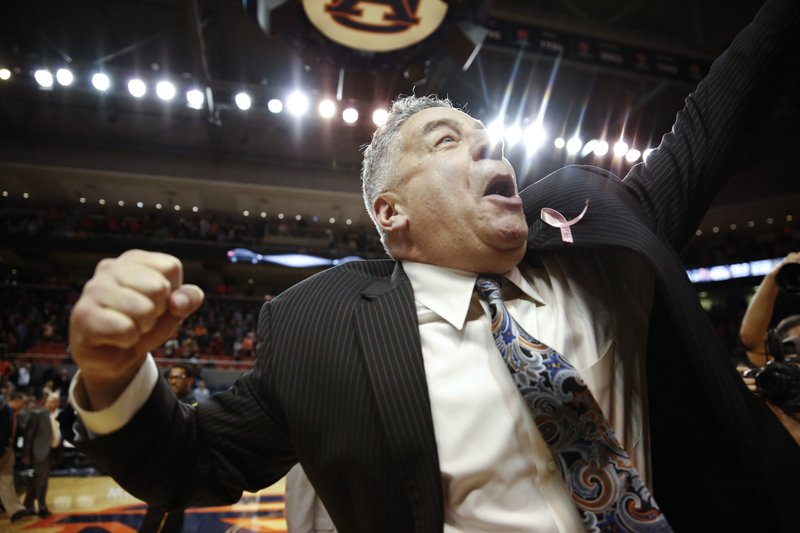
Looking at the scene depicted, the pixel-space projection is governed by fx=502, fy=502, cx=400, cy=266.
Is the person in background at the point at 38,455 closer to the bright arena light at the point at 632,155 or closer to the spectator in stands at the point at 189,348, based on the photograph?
the spectator in stands at the point at 189,348

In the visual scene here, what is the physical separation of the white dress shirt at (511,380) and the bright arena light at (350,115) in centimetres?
914

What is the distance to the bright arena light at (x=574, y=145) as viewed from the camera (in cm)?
1094

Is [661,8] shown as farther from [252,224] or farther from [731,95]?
[252,224]

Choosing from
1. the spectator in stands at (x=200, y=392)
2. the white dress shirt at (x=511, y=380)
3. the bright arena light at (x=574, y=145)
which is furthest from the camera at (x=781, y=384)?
the bright arena light at (x=574, y=145)

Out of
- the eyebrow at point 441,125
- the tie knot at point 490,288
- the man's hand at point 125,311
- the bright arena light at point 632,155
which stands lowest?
the man's hand at point 125,311

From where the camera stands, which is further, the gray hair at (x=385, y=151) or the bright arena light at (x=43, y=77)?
the bright arena light at (x=43, y=77)

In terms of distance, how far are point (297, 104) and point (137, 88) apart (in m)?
3.03

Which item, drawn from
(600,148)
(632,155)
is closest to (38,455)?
(600,148)

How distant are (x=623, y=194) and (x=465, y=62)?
17.2ft

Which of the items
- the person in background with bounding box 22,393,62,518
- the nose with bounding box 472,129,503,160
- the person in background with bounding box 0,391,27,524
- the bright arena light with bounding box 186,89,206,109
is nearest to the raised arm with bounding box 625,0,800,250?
the nose with bounding box 472,129,503,160

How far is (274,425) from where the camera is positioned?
3.60ft

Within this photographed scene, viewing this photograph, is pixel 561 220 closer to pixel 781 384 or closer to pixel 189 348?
pixel 781 384

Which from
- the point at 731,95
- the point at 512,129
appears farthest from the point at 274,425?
the point at 512,129

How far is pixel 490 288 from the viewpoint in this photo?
3.65 feet
